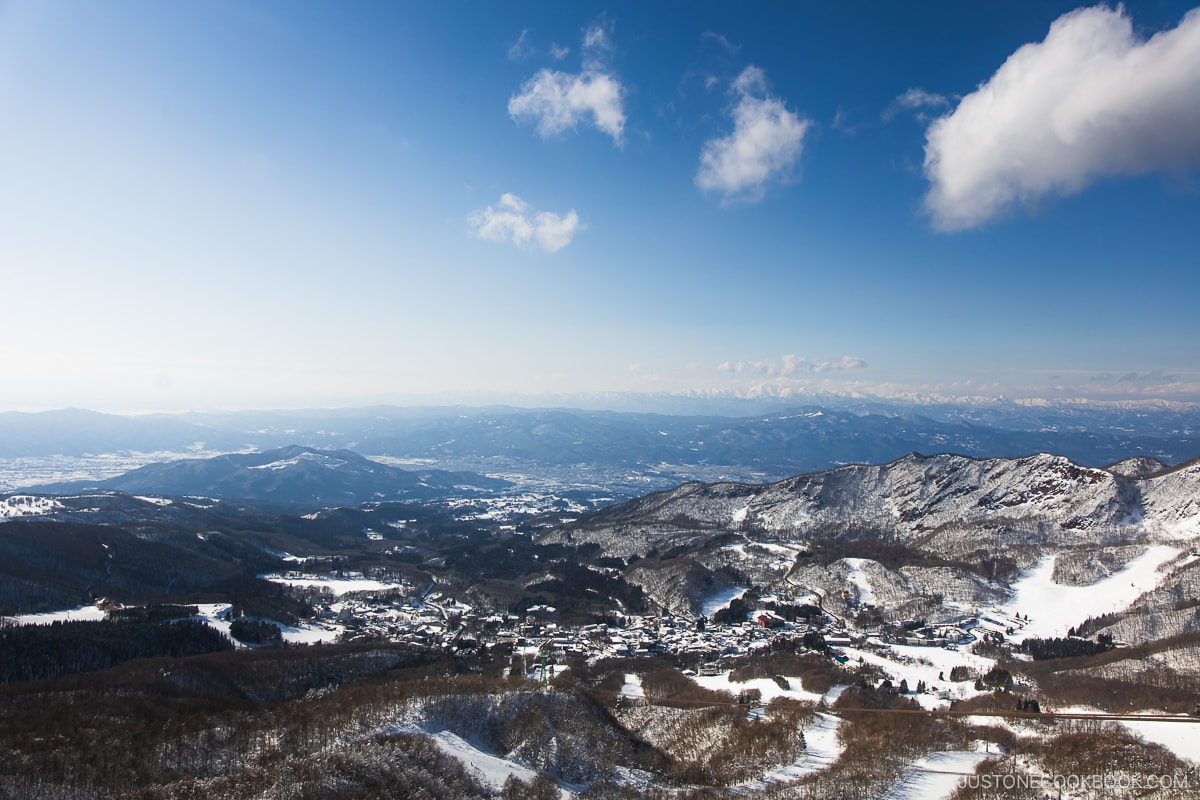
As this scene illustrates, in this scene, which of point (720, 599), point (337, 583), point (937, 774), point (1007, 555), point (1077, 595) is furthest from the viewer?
point (337, 583)

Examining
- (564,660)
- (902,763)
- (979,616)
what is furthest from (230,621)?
(979,616)

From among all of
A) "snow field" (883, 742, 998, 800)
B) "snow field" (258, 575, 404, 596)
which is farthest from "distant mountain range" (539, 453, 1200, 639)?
"snow field" (883, 742, 998, 800)

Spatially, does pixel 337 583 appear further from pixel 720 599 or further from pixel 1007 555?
pixel 1007 555

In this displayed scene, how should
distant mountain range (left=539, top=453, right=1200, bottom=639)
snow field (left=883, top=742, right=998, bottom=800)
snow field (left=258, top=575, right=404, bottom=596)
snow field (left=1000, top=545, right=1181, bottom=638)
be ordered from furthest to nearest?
snow field (left=258, top=575, right=404, bottom=596) < distant mountain range (left=539, top=453, right=1200, bottom=639) < snow field (left=1000, top=545, right=1181, bottom=638) < snow field (left=883, top=742, right=998, bottom=800)

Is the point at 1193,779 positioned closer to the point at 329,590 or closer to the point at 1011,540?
the point at 1011,540

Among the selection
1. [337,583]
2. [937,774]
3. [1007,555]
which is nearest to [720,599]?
[1007,555]

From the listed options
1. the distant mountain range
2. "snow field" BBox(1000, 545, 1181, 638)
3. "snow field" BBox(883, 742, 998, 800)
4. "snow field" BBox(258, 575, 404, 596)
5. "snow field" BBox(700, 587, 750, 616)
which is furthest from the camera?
"snow field" BBox(258, 575, 404, 596)

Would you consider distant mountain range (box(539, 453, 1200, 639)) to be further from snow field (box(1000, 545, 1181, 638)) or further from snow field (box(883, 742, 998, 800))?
snow field (box(883, 742, 998, 800))

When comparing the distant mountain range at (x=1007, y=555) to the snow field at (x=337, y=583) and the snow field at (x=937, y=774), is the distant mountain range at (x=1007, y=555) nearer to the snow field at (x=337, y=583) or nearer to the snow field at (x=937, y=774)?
the snow field at (x=337, y=583)

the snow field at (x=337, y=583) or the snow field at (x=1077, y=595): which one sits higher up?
the snow field at (x=1077, y=595)

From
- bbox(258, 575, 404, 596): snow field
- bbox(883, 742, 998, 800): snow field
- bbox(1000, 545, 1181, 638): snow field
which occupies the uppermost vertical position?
bbox(883, 742, 998, 800): snow field

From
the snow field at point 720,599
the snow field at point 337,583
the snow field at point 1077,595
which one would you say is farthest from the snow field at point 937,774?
the snow field at point 337,583
